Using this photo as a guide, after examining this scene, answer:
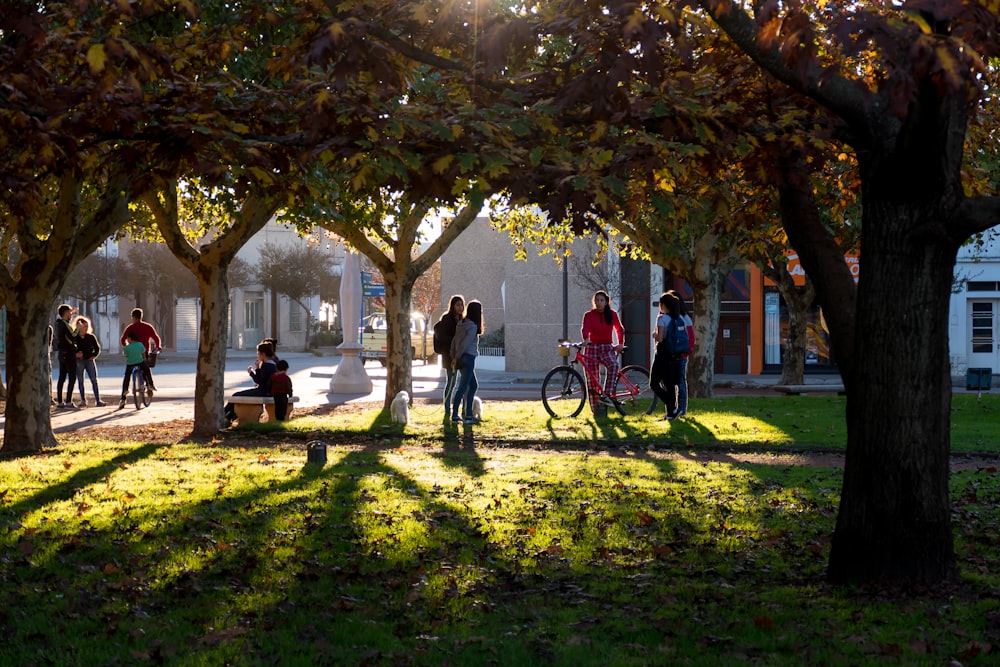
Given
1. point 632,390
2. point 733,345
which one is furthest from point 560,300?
point 632,390

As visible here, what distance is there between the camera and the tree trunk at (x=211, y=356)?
1548 cm

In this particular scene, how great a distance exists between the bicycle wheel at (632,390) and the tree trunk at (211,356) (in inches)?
209

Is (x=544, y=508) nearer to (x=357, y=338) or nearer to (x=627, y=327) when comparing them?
(x=357, y=338)

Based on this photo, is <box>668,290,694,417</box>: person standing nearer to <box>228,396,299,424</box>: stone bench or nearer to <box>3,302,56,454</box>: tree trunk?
<box>228,396,299,424</box>: stone bench

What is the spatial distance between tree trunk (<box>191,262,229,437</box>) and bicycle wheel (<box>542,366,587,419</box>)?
4348mm

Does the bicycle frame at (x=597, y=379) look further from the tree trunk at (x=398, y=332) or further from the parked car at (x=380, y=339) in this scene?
the parked car at (x=380, y=339)

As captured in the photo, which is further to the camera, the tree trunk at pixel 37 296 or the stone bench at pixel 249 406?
the stone bench at pixel 249 406

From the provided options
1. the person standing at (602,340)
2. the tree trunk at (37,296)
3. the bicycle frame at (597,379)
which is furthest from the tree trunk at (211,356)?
the person standing at (602,340)

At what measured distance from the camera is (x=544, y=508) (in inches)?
334

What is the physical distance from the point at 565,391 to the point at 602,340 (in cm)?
89

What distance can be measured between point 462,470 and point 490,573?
436cm

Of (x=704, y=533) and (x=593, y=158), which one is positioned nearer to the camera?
(x=593, y=158)

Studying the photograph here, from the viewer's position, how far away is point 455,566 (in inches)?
257

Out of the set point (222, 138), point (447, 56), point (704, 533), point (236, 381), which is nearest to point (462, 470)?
point (704, 533)
